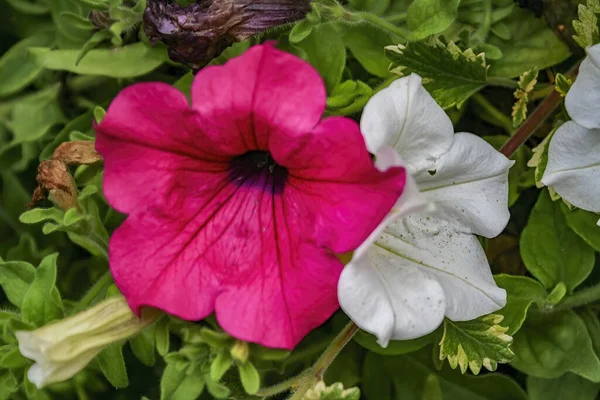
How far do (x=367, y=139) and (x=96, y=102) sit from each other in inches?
21.7

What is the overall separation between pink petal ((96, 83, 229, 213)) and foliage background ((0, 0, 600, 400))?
91 millimetres

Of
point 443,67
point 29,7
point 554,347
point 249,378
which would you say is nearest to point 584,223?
point 554,347

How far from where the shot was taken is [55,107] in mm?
1105

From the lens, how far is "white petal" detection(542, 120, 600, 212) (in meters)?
0.89

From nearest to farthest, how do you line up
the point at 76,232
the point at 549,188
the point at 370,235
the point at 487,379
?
the point at 370,235
the point at 76,232
the point at 549,188
the point at 487,379

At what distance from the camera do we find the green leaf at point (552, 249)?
1.02 metres

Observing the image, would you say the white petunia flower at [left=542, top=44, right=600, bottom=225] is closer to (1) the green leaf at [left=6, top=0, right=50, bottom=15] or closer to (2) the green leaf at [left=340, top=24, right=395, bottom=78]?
(2) the green leaf at [left=340, top=24, right=395, bottom=78]

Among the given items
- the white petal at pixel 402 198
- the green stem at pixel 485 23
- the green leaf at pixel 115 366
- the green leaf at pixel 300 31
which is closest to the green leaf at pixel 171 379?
the green leaf at pixel 115 366

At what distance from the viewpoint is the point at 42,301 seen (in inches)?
32.0

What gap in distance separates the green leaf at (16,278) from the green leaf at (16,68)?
1.08ft

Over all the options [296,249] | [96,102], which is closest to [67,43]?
[96,102]

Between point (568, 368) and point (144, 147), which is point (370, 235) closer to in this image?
point (144, 147)

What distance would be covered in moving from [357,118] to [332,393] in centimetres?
40

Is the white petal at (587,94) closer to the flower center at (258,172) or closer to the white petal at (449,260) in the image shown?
the white petal at (449,260)
